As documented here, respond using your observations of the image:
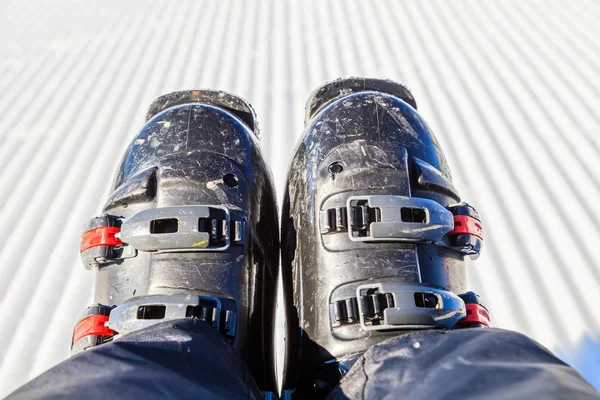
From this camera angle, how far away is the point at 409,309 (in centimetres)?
68

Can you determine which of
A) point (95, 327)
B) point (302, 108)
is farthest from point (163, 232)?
point (302, 108)

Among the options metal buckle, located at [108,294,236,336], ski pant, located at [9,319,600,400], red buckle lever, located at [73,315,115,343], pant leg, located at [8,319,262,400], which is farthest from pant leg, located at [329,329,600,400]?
red buckle lever, located at [73,315,115,343]

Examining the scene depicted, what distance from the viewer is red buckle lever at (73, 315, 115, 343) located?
0.75 metres

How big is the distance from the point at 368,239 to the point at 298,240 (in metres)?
0.14

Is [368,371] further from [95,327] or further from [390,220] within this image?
[95,327]

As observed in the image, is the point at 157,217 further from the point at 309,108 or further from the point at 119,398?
the point at 309,108

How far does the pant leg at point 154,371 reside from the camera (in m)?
0.43

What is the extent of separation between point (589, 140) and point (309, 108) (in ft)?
2.69

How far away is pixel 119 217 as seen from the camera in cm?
80

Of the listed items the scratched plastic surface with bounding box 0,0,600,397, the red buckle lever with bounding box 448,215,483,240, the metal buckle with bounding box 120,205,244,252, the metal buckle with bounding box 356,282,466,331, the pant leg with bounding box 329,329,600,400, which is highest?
the scratched plastic surface with bounding box 0,0,600,397

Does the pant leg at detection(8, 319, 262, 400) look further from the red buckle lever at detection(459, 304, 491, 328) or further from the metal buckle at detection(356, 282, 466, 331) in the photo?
the red buckle lever at detection(459, 304, 491, 328)

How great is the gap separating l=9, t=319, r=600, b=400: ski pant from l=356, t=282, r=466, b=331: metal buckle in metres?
0.13

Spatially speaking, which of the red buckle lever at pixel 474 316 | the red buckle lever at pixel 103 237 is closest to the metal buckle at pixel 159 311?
the red buckle lever at pixel 103 237

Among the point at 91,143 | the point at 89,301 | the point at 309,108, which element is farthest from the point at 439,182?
the point at 91,143
